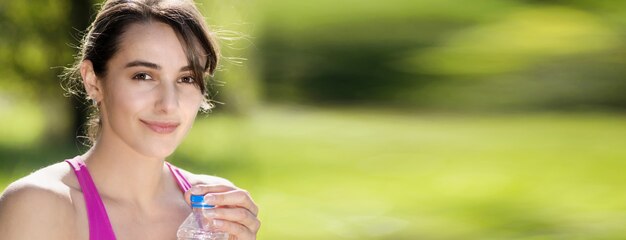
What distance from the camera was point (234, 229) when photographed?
145cm

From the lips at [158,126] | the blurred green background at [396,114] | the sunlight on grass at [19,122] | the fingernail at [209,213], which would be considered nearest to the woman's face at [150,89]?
the lips at [158,126]

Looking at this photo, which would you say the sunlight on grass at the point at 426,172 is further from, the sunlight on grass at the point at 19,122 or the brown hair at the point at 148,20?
the brown hair at the point at 148,20

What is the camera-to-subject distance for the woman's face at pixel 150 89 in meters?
1.43

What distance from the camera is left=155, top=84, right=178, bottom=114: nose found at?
→ 1.43 metres

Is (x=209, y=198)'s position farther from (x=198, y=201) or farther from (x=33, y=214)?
(x=33, y=214)

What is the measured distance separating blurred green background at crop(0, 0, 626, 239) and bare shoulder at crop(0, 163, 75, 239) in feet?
9.11

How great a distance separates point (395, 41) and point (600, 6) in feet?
5.93

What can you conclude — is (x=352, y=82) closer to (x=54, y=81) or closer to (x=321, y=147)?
(x=321, y=147)

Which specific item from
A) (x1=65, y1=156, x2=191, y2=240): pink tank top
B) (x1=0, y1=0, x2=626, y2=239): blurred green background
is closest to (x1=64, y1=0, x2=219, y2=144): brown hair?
(x1=65, y1=156, x2=191, y2=240): pink tank top

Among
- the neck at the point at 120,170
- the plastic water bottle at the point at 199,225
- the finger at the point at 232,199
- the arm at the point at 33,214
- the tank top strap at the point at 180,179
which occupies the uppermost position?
the tank top strap at the point at 180,179

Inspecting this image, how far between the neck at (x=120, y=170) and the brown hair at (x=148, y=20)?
0.33 feet

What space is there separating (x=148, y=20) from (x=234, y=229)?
0.29 metres

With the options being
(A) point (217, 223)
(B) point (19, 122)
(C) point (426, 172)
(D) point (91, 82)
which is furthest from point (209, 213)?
(B) point (19, 122)

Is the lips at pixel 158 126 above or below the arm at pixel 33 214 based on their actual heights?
above
